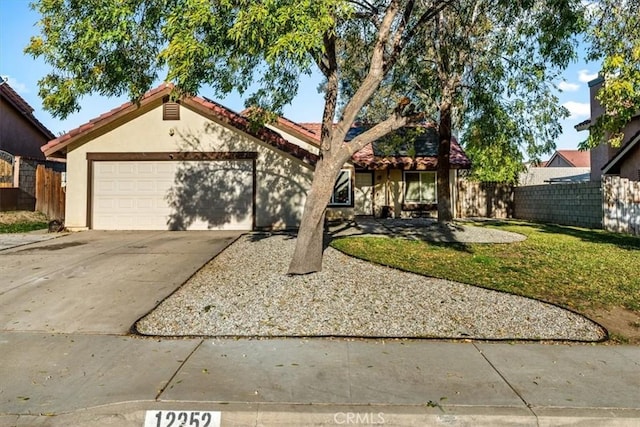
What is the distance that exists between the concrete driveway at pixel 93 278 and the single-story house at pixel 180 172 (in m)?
1.97

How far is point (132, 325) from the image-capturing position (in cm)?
572

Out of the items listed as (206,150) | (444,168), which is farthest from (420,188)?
(206,150)

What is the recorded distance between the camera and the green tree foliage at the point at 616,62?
7.05m

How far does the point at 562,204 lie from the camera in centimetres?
1778

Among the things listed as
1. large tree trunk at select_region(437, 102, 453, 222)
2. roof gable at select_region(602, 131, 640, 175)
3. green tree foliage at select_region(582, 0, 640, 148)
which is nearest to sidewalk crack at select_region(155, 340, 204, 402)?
green tree foliage at select_region(582, 0, 640, 148)

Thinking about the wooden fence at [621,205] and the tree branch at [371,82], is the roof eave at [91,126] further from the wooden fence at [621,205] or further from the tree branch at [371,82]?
the wooden fence at [621,205]

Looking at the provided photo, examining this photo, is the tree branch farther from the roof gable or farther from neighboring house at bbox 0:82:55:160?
neighboring house at bbox 0:82:55:160

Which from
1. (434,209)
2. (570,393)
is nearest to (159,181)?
(434,209)

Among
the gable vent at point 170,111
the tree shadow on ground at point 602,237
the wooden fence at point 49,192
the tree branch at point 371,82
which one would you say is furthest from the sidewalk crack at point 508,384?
the wooden fence at point 49,192

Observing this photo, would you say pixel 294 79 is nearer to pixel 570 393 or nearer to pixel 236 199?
pixel 236 199

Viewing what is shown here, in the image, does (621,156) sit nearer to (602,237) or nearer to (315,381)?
(602,237)

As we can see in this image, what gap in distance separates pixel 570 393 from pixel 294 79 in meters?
7.79

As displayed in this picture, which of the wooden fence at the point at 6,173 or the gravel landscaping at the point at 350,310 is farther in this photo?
the wooden fence at the point at 6,173

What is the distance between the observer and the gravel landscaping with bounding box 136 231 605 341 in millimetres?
5559
